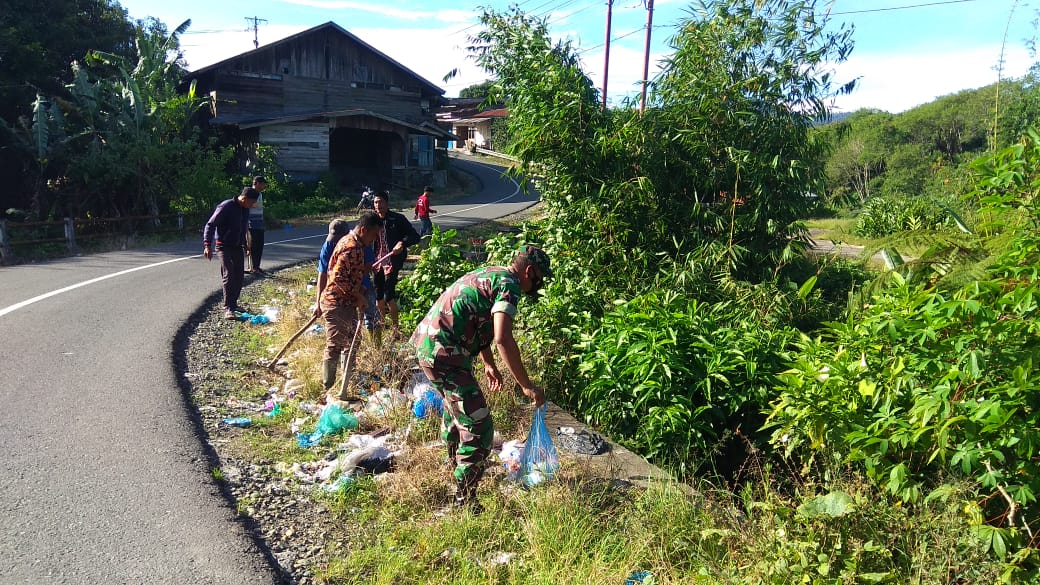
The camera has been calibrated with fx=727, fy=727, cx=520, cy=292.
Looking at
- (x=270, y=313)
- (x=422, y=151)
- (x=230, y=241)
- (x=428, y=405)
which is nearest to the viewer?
(x=428, y=405)

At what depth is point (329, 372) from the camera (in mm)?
6391

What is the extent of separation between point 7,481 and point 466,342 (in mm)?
2907

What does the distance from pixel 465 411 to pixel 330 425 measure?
1670 millimetres

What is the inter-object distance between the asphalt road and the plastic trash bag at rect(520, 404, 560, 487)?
155 cm

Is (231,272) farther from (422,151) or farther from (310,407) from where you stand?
(422,151)

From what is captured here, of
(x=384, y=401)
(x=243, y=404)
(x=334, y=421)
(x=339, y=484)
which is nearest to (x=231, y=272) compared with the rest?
(x=243, y=404)

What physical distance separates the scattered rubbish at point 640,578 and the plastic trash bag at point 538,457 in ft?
2.83

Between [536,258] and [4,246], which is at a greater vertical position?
[536,258]

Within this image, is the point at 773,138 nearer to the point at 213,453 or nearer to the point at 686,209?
the point at 686,209

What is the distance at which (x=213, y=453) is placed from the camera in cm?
513

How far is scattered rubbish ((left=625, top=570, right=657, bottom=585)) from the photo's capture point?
358 cm

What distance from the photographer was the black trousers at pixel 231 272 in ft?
29.7

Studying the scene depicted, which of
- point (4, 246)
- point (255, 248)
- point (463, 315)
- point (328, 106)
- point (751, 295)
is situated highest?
point (328, 106)

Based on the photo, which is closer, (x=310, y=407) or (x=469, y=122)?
(x=310, y=407)
